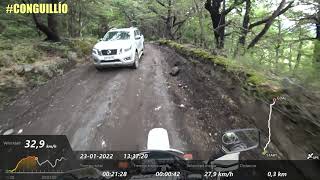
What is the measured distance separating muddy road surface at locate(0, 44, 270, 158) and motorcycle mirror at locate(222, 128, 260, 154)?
926 mm

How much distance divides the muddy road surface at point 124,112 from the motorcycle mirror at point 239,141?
3.04 feet

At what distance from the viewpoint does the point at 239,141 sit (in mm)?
3389

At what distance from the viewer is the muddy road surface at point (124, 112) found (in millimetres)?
5305

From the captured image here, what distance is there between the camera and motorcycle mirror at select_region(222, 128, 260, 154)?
130 inches

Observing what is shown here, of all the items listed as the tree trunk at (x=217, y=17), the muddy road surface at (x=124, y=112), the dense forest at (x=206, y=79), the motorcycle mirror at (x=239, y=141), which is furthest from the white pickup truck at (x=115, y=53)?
the motorcycle mirror at (x=239, y=141)

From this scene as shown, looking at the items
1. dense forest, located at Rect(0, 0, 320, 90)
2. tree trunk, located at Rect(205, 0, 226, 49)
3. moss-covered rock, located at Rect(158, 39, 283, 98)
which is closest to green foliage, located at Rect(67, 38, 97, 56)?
dense forest, located at Rect(0, 0, 320, 90)

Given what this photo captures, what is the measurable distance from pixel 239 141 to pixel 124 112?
3.66 m

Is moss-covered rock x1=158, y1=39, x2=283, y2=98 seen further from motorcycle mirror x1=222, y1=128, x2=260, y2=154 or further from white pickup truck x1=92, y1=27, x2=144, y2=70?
white pickup truck x1=92, y1=27, x2=144, y2=70

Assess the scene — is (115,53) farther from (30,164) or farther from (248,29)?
(30,164)

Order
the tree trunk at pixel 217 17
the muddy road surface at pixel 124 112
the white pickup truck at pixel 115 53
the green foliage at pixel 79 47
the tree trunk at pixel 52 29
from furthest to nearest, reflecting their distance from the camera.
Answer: the green foliage at pixel 79 47
the tree trunk at pixel 52 29
the tree trunk at pixel 217 17
the white pickup truck at pixel 115 53
the muddy road surface at pixel 124 112

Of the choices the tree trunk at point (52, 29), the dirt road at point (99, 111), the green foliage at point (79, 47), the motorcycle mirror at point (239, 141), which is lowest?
the dirt road at point (99, 111)

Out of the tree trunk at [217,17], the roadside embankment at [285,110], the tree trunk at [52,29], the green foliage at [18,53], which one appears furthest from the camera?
the tree trunk at [52,29]

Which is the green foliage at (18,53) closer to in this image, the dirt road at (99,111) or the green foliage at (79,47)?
the dirt road at (99,111)

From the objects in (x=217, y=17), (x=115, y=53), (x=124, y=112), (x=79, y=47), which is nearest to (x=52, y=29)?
(x=79, y=47)
